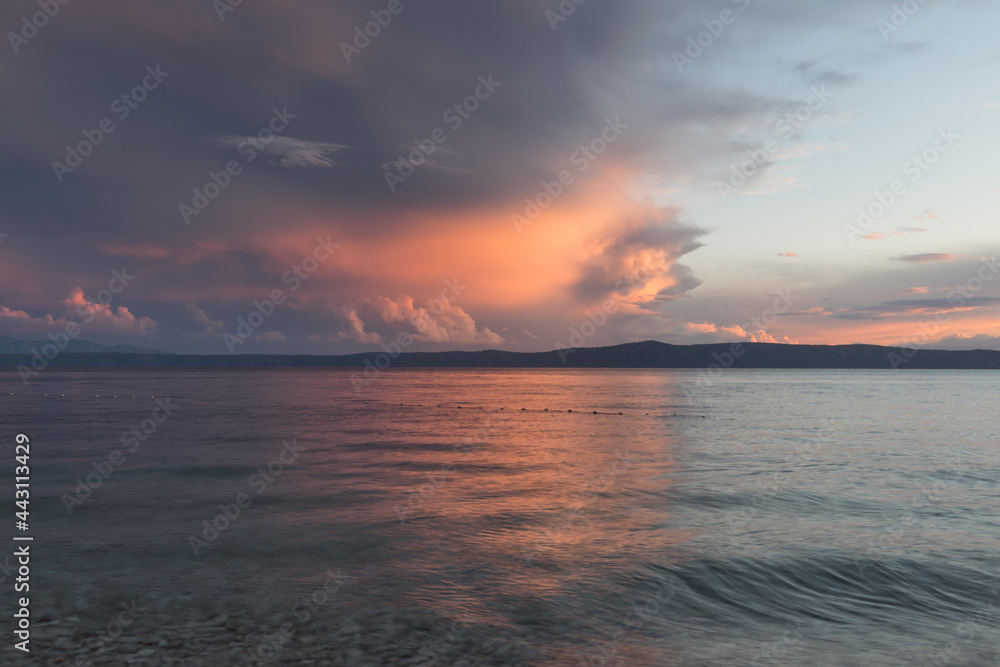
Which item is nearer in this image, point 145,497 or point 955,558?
point 955,558

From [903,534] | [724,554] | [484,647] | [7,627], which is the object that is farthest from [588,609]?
[903,534]

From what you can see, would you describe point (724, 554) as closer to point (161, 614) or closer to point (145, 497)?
point (161, 614)

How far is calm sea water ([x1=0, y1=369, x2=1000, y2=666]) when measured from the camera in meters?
10.3

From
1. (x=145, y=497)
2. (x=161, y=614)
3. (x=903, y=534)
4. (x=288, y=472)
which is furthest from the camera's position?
(x=288, y=472)

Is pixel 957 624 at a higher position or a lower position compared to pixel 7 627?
lower

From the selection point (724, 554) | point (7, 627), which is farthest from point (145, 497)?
point (724, 554)

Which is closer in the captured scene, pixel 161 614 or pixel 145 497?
pixel 161 614

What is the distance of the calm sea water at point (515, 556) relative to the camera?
10.3 m

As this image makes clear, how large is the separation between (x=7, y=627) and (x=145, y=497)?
44.4 ft

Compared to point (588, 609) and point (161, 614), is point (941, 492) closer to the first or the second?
point (588, 609)

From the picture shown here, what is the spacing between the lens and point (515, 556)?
15.3 m

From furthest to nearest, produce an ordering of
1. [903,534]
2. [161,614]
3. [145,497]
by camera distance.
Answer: [145,497], [903,534], [161,614]

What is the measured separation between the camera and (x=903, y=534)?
58.5ft

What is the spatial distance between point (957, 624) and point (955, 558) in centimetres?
491
